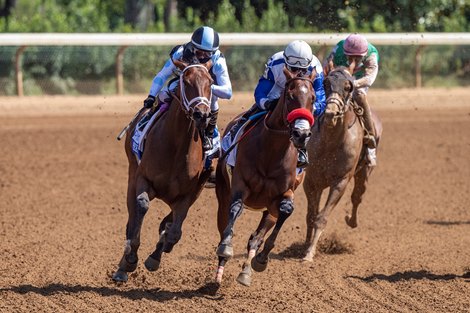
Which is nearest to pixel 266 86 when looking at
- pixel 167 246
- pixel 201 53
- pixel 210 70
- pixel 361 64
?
pixel 210 70

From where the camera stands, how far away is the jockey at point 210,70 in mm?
8156

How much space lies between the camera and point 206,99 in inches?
300

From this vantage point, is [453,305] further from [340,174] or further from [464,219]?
[464,219]

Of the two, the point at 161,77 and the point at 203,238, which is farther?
the point at 203,238

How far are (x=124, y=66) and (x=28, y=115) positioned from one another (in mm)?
3668

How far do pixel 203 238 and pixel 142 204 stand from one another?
315 centimetres

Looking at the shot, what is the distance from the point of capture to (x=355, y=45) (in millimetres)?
10664

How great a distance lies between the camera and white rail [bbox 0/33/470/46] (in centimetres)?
2008

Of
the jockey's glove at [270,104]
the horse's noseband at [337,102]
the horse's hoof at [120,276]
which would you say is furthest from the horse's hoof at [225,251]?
the horse's noseband at [337,102]

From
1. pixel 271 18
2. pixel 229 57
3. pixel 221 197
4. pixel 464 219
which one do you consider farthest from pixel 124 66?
pixel 221 197

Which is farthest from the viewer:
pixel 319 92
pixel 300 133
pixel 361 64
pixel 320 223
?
pixel 361 64

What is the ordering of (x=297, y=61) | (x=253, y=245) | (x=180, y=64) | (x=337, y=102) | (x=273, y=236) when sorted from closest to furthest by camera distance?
1. (x=180, y=64)
2. (x=297, y=61)
3. (x=273, y=236)
4. (x=253, y=245)
5. (x=337, y=102)

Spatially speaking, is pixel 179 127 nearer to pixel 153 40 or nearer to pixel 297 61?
pixel 297 61

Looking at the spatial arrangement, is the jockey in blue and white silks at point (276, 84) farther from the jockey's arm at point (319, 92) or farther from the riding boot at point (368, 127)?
the riding boot at point (368, 127)
